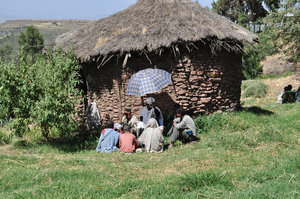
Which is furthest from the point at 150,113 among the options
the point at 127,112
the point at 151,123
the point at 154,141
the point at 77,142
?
the point at 77,142

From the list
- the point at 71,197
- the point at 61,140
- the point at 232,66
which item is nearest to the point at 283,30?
the point at 232,66

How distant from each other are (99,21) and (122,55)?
121 inches

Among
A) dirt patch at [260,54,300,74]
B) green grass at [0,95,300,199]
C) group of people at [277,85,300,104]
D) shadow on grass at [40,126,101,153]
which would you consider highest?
dirt patch at [260,54,300,74]

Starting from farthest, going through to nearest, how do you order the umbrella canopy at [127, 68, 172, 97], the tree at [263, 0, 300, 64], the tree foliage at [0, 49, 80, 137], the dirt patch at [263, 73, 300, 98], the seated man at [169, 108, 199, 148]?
the dirt patch at [263, 73, 300, 98], the tree at [263, 0, 300, 64], the umbrella canopy at [127, 68, 172, 97], the tree foliage at [0, 49, 80, 137], the seated man at [169, 108, 199, 148]

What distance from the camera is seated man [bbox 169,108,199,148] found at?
6832 millimetres

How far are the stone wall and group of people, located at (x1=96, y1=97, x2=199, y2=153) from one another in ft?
3.57

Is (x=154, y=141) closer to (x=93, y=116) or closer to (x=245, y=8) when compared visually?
(x=93, y=116)

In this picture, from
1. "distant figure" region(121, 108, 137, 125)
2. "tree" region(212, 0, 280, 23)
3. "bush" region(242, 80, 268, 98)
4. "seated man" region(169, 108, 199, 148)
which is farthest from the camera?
"tree" region(212, 0, 280, 23)

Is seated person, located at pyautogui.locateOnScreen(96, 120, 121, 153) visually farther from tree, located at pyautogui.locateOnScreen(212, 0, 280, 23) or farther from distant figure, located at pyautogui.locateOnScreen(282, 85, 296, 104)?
tree, located at pyautogui.locateOnScreen(212, 0, 280, 23)

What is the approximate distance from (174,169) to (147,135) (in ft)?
5.44

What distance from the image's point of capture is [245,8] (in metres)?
26.6

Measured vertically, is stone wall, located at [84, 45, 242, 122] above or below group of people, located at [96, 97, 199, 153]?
above

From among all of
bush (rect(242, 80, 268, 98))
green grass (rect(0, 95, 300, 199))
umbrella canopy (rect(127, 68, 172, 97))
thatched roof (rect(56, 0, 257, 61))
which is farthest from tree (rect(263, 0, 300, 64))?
umbrella canopy (rect(127, 68, 172, 97))

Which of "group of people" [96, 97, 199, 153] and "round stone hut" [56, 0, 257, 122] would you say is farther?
"round stone hut" [56, 0, 257, 122]
